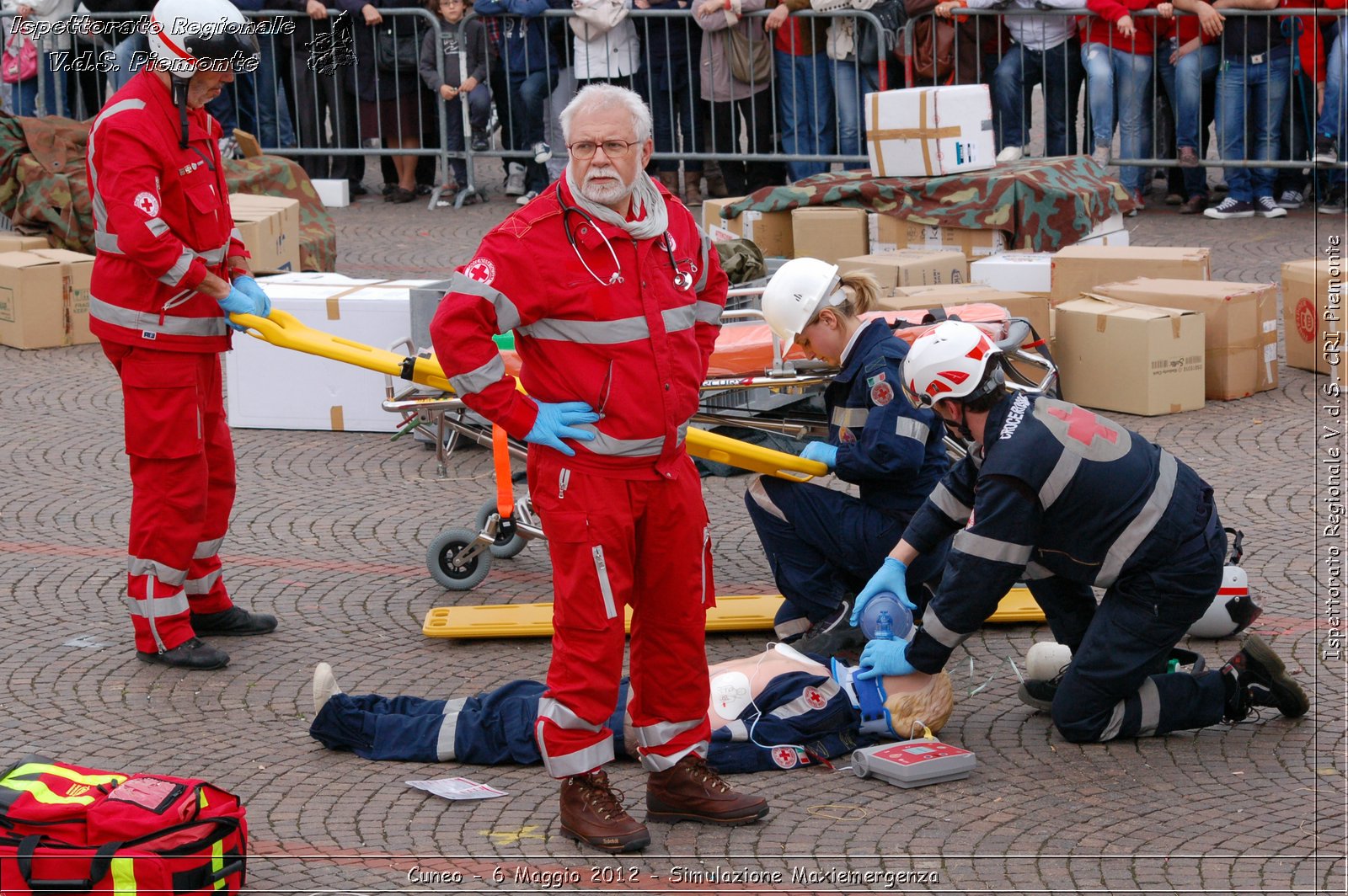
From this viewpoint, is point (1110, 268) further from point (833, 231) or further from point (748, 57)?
point (748, 57)

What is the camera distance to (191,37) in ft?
20.0

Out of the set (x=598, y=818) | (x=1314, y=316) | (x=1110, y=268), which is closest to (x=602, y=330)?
(x=598, y=818)

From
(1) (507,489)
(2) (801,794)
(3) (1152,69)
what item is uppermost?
(3) (1152,69)

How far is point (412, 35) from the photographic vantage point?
616 inches

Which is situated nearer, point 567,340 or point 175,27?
point 567,340

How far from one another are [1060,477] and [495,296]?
1.76m

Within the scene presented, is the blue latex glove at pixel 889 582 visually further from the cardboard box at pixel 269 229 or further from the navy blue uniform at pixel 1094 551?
the cardboard box at pixel 269 229

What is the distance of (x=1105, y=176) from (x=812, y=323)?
21.3ft

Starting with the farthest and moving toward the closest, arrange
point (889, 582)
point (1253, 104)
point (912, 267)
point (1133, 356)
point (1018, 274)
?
1. point (1253, 104)
2. point (1018, 274)
3. point (912, 267)
4. point (1133, 356)
5. point (889, 582)

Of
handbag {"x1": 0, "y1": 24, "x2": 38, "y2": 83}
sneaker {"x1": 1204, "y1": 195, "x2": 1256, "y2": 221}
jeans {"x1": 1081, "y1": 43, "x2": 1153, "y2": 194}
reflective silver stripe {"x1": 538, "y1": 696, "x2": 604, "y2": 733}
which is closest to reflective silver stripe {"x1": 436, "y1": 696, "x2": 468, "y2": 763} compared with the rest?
reflective silver stripe {"x1": 538, "y1": 696, "x2": 604, "y2": 733}

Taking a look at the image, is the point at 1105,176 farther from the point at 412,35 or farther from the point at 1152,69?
the point at 412,35

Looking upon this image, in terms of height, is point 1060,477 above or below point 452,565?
above

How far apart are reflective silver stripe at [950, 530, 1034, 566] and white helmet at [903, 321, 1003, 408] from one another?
43cm

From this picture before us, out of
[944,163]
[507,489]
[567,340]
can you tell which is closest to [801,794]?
[567,340]
